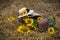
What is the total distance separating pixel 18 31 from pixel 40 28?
0.67ft

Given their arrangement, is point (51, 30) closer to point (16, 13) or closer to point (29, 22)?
point (29, 22)

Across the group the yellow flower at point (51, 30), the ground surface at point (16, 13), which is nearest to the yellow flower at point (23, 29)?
the ground surface at point (16, 13)

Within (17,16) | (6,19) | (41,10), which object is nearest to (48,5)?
(41,10)

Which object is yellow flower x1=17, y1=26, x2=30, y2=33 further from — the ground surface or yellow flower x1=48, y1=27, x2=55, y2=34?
yellow flower x1=48, y1=27, x2=55, y2=34

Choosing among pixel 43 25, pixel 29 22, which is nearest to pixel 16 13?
pixel 29 22

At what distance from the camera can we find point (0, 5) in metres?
2.14

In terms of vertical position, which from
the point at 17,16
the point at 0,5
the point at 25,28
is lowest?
the point at 25,28

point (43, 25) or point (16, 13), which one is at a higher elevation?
point (16, 13)

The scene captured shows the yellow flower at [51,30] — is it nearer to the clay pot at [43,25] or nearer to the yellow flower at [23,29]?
the clay pot at [43,25]

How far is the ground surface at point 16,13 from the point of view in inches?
63.3

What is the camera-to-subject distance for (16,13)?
1.98 meters

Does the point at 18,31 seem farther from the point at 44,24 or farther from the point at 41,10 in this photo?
the point at 41,10

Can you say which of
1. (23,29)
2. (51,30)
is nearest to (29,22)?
(23,29)

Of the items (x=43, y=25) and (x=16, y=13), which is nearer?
(x=43, y=25)
